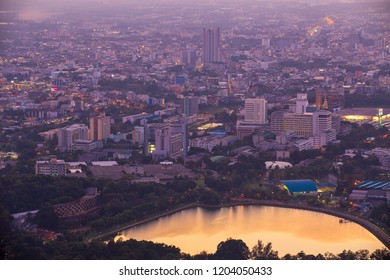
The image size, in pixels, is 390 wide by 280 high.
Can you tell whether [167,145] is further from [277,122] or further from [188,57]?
[188,57]

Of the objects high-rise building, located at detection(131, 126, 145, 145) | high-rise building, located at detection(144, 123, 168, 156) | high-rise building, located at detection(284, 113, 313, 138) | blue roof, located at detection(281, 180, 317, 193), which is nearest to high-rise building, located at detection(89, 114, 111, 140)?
high-rise building, located at detection(131, 126, 145, 145)

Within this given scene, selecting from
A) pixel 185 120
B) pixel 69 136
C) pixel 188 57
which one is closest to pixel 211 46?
pixel 188 57

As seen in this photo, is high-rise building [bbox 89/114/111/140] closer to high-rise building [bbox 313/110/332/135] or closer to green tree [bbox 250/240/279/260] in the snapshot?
high-rise building [bbox 313/110/332/135]

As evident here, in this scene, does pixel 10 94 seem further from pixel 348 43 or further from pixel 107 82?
pixel 348 43

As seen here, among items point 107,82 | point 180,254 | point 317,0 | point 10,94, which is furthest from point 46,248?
point 107,82

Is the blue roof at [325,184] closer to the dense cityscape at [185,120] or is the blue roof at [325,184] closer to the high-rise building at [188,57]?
Result: the dense cityscape at [185,120]
